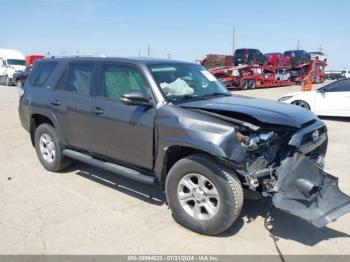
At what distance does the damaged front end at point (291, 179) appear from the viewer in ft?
12.1

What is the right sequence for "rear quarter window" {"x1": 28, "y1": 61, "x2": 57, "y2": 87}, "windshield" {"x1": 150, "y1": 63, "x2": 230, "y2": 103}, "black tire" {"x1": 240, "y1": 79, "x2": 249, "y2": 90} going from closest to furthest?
"windshield" {"x1": 150, "y1": 63, "x2": 230, "y2": 103} < "rear quarter window" {"x1": 28, "y1": 61, "x2": 57, "y2": 87} < "black tire" {"x1": 240, "y1": 79, "x2": 249, "y2": 90}

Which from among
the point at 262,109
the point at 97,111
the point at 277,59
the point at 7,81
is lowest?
the point at 7,81

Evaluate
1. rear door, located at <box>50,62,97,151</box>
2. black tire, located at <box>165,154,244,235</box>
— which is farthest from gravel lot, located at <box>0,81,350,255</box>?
rear door, located at <box>50,62,97,151</box>

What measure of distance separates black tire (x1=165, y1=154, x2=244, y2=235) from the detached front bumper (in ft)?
1.39

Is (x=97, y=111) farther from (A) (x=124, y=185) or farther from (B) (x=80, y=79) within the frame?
(A) (x=124, y=185)

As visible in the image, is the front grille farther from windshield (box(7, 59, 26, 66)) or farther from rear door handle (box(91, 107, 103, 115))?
windshield (box(7, 59, 26, 66))

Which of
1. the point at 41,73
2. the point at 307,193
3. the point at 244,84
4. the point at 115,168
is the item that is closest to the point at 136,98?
the point at 115,168

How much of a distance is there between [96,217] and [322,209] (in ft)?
8.35

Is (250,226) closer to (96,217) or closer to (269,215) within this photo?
(269,215)

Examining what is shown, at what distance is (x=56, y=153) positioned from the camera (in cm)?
587

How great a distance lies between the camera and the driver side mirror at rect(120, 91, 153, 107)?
13.9 feet

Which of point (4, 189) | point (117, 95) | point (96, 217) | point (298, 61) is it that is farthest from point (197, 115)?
point (298, 61)

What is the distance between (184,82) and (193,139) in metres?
1.23

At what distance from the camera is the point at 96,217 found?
14.5 ft
